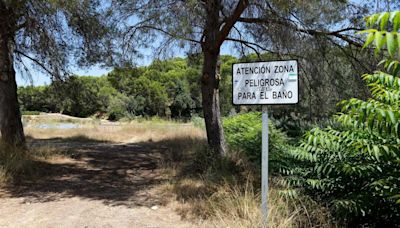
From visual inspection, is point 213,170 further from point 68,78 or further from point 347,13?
point 68,78

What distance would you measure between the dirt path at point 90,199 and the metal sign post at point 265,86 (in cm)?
154

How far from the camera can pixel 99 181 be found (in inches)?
298

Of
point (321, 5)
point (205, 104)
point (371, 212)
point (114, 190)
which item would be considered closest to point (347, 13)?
point (321, 5)

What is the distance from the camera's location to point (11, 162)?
7352 millimetres

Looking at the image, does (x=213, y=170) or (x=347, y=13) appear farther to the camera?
(x=347, y=13)

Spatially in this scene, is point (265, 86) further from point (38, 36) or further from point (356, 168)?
point (38, 36)

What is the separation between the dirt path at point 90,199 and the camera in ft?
16.0

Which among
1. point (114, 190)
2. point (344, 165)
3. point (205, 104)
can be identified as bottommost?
point (114, 190)

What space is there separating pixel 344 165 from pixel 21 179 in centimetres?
596

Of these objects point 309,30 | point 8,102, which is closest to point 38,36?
point 8,102

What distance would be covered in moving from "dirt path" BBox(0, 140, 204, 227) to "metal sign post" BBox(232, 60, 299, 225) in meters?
1.54

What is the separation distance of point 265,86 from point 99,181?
4.94 m

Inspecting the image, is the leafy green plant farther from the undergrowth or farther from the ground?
the ground

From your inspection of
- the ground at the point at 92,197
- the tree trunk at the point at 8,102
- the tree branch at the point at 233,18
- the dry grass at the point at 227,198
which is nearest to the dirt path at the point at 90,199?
the ground at the point at 92,197
